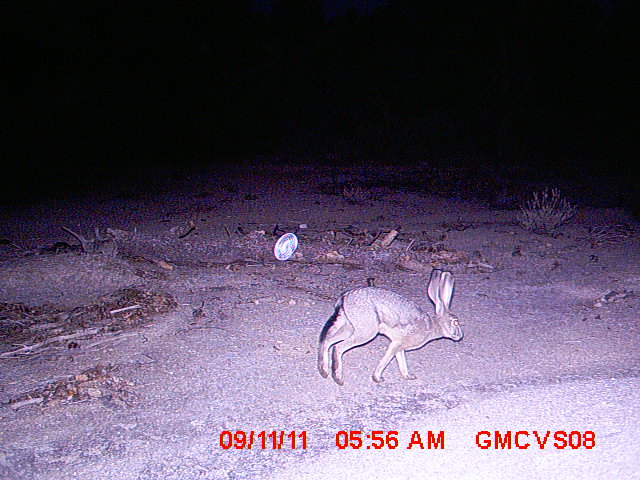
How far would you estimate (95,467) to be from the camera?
4215 mm

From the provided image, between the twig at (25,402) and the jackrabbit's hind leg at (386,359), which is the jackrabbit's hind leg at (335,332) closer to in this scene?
the jackrabbit's hind leg at (386,359)

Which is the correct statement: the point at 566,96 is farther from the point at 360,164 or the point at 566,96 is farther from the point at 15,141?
the point at 15,141

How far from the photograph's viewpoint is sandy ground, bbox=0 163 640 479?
4.32 metres

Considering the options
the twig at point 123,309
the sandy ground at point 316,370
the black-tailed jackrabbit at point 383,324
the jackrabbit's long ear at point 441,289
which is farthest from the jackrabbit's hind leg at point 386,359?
the twig at point 123,309

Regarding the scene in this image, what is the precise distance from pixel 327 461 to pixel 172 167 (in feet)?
54.1

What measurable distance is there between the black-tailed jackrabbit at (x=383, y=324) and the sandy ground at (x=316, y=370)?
25 centimetres

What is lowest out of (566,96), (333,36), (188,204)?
(188,204)

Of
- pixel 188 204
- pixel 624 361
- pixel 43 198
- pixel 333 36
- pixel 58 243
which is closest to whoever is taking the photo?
pixel 624 361

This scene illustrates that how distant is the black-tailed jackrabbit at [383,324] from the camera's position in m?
5.23

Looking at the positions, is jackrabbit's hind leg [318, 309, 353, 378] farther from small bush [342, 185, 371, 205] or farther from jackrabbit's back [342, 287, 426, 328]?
small bush [342, 185, 371, 205]

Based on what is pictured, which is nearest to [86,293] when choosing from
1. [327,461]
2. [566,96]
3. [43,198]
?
[327,461]

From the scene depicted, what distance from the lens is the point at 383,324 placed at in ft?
17.4
